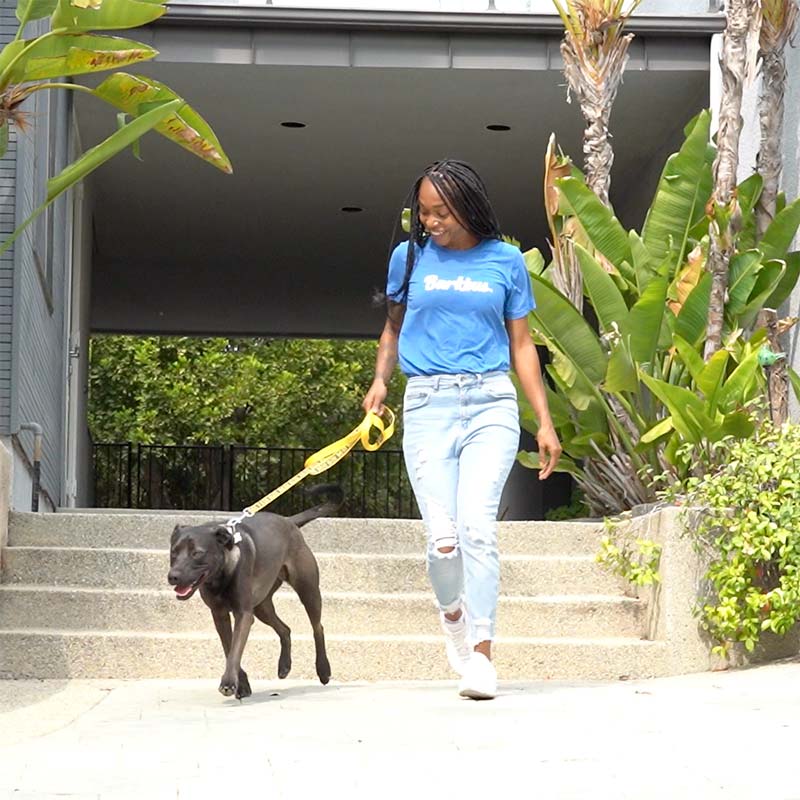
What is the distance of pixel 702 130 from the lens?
9484 millimetres

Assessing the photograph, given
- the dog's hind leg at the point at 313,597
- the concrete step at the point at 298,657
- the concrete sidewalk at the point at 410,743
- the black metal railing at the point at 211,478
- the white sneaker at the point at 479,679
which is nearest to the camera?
the concrete sidewalk at the point at 410,743

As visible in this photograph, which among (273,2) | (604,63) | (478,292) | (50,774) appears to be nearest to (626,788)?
(50,774)

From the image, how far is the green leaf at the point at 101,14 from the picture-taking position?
20.1ft

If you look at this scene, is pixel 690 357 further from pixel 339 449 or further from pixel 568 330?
pixel 339 449

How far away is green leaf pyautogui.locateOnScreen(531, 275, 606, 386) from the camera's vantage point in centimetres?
915

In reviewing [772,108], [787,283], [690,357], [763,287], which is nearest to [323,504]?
[690,357]

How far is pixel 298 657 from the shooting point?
7.14m

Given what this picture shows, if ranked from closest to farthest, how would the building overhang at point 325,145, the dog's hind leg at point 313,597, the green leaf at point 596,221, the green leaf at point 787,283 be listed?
1. the dog's hind leg at point 313,597
2. the green leaf at point 596,221
3. the green leaf at point 787,283
4. the building overhang at point 325,145

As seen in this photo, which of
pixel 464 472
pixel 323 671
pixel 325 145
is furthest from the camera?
pixel 325 145

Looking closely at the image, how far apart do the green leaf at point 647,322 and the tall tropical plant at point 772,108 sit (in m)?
0.78

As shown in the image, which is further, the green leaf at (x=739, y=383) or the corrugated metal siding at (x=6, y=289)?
the corrugated metal siding at (x=6, y=289)

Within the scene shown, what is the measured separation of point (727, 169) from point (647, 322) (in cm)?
99

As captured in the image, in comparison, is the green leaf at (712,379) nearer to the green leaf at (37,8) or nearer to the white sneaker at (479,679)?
the white sneaker at (479,679)

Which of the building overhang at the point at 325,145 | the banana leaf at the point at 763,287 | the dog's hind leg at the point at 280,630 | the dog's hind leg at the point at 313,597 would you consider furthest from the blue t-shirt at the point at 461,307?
the building overhang at the point at 325,145
